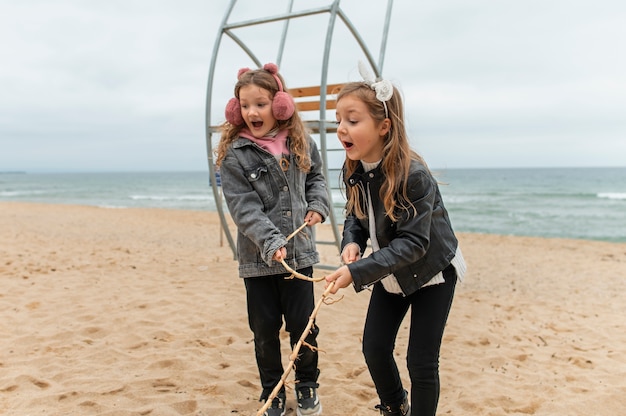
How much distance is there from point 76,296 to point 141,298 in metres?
0.61

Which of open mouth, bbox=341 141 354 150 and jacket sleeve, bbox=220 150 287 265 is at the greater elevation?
open mouth, bbox=341 141 354 150

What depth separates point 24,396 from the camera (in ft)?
8.70

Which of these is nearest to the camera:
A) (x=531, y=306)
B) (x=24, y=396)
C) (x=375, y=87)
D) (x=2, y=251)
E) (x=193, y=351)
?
(x=375, y=87)

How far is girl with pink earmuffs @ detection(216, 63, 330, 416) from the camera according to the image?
239 cm

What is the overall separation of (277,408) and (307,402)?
0.48ft

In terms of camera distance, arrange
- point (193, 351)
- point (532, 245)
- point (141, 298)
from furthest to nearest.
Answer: point (532, 245)
point (141, 298)
point (193, 351)

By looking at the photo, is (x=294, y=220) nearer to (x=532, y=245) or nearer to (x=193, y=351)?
(x=193, y=351)

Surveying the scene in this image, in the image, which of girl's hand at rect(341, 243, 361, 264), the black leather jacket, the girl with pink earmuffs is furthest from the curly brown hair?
girl's hand at rect(341, 243, 361, 264)

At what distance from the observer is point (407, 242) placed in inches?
73.3

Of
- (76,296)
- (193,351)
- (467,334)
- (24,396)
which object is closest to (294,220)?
(193,351)

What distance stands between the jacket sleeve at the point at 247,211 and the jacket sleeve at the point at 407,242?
49cm

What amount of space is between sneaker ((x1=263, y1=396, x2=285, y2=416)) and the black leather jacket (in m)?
0.93

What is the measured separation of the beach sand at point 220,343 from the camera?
2711 millimetres

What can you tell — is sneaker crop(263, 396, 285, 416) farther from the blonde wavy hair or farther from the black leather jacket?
the blonde wavy hair
